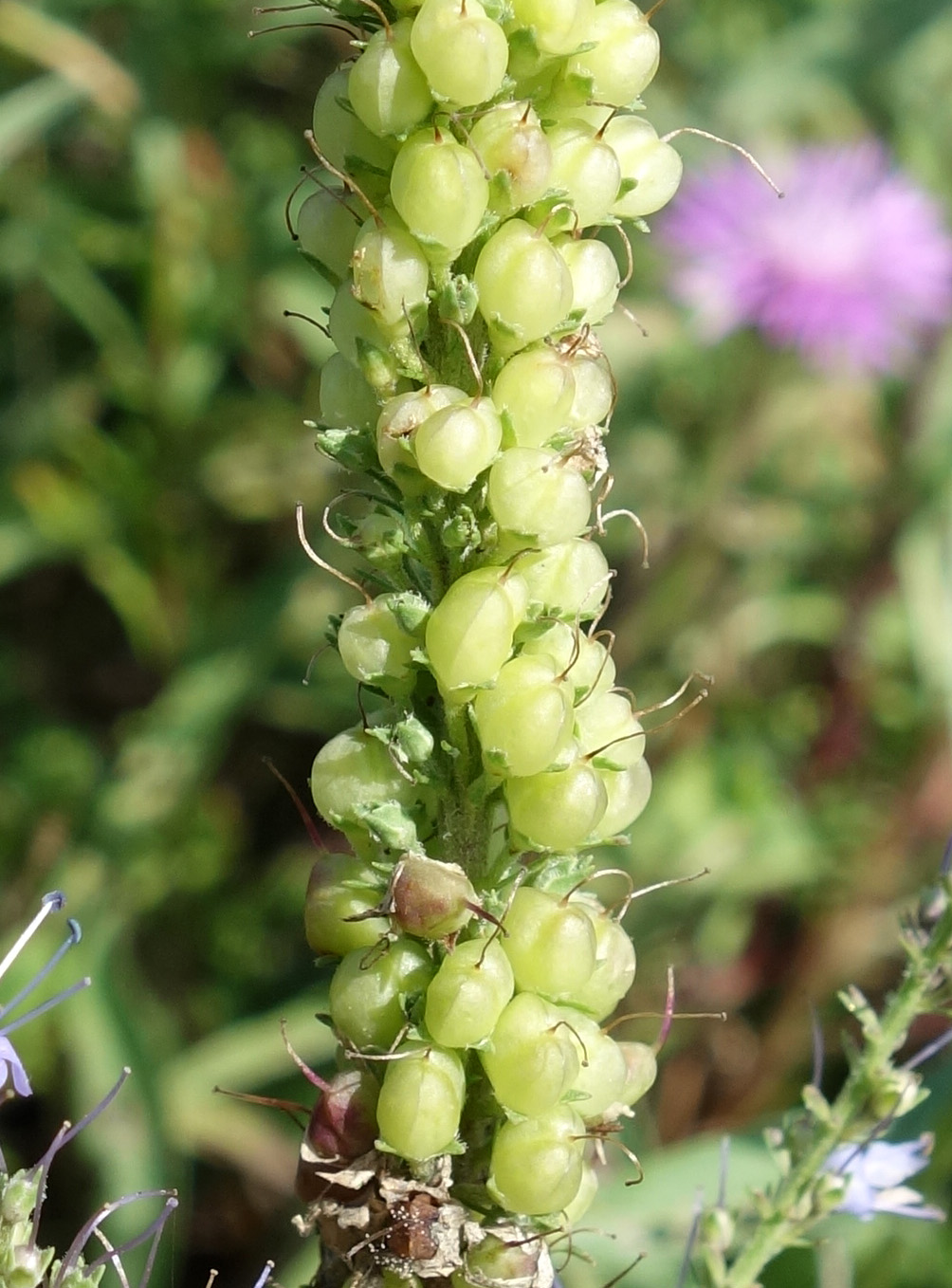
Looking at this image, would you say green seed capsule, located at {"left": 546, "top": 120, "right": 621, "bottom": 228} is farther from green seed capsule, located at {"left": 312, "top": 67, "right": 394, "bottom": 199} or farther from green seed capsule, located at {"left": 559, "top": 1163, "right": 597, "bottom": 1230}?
green seed capsule, located at {"left": 559, "top": 1163, "right": 597, "bottom": 1230}

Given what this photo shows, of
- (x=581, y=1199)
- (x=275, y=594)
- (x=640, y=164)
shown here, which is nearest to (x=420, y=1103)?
(x=581, y=1199)

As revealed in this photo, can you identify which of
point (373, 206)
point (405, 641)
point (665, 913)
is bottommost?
point (665, 913)

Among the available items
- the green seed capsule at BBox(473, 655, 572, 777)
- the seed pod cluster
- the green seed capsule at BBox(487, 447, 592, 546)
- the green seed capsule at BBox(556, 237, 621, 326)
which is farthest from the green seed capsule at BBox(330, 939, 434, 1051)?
the green seed capsule at BBox(556, 237, 621, 326)

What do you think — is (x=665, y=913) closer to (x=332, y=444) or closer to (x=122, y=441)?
(x=122, y=441)

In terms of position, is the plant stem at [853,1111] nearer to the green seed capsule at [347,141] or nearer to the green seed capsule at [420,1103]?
the green seed capsule at [420,1103]

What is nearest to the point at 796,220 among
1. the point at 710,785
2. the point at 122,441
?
the point at 710,785

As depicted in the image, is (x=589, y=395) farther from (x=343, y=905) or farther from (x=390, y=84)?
(x=343, y=905)
